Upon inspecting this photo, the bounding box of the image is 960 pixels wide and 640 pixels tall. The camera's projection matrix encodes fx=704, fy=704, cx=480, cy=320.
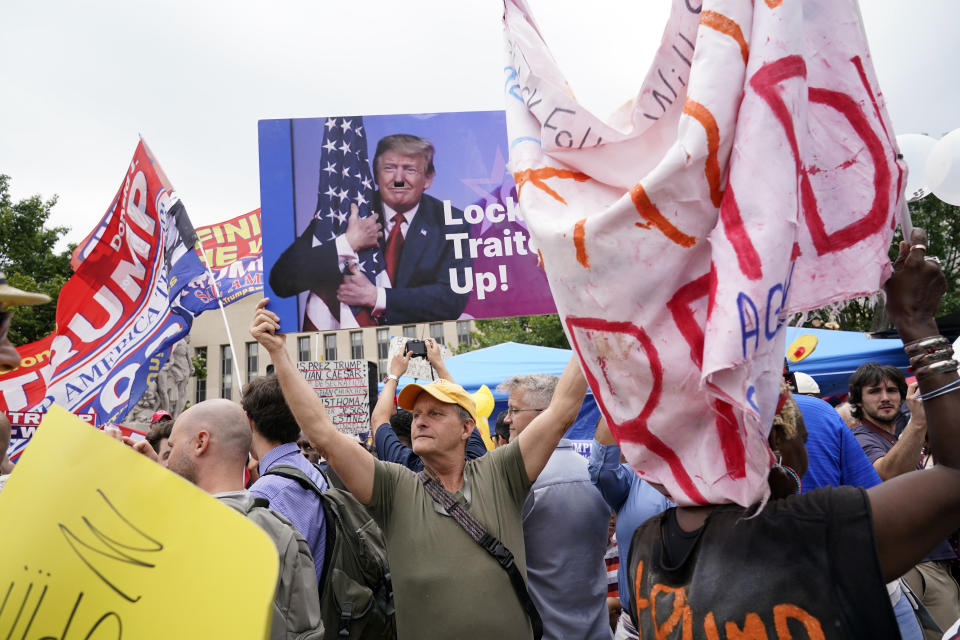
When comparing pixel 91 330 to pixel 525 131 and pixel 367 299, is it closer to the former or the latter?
pixel 367 299

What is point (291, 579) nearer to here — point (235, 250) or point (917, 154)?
point (917, 154)

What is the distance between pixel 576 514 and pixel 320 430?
1467 millimetres

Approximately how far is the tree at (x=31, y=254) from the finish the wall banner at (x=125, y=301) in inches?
540

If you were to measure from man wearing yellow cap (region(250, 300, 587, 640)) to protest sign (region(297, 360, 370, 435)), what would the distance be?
8.22 ft

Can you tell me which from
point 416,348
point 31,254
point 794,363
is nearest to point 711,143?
point 416,348

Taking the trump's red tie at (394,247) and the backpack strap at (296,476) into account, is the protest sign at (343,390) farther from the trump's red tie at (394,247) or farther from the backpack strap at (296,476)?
the backpack strap at (296,476)

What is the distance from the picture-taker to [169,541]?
3.40ft

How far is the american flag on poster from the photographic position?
4.67 m

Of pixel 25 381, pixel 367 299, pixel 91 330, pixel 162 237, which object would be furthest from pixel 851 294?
pixel 25 381

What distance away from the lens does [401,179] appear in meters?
4.93

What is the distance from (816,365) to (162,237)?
7373 mm

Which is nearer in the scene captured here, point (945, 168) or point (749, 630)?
point (749, 630)

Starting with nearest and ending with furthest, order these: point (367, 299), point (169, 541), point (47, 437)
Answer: point (169, 541) → point (47, 437) → point (367, 299)

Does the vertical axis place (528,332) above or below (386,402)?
above
